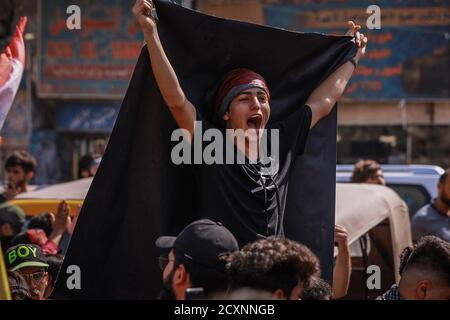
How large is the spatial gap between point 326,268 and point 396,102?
14510mm

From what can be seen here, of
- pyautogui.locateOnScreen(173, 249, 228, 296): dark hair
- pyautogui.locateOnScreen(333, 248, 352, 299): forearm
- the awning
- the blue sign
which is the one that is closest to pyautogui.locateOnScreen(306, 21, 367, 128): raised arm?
pyautogui.locateOnScreen(333, 248, 352, 299): forearm

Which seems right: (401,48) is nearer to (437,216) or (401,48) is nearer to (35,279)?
(437,216)

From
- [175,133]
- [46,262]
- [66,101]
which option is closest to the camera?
[175,133]

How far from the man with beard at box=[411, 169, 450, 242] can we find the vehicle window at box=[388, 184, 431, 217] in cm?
168

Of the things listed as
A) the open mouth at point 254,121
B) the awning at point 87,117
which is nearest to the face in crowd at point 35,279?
the open mouth at point 254,121

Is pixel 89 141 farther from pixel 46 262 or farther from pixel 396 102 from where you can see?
pixel 46 262

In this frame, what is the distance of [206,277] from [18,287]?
1285 mm

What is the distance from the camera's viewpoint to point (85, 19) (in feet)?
58.9

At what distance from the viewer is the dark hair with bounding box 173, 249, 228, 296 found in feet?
7.86

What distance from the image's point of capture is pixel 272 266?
226 cm

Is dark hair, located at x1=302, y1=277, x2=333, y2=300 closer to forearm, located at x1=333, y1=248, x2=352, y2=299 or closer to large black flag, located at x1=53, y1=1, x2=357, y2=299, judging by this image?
large black flag, located at x1=53, y1=1, x2=357, y2=299

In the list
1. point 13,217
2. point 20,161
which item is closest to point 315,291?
point 13,217
